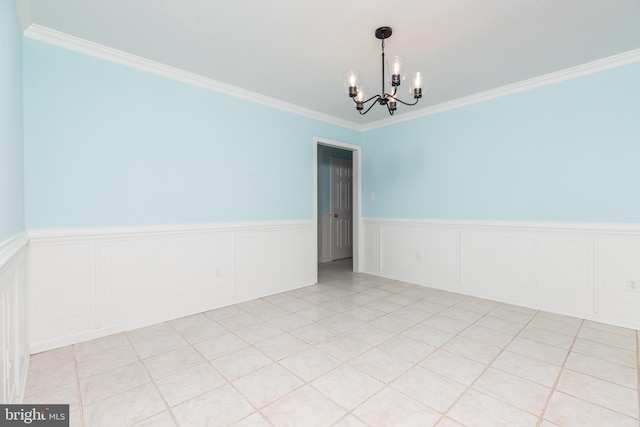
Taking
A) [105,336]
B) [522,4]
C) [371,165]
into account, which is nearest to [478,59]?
[522,4]

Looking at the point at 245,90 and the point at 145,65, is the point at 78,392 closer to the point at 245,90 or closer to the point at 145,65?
the point at 145,65

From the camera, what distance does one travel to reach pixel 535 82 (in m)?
3.16

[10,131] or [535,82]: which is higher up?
[535,82]

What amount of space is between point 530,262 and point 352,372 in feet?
8.38

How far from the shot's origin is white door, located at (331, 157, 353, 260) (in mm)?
6281

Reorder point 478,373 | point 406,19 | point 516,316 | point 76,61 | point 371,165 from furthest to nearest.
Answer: point 371,165 < point 516,316 < point 76,61 < point 406,19 < point 478,373

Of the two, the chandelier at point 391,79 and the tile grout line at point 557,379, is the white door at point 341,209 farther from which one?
the tile grout line at point 557,379

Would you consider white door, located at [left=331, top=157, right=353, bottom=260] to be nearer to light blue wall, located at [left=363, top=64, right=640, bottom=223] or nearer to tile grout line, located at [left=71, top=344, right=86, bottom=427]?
light blue wall, located at [left=363, top=64, right=640, bottom=223]

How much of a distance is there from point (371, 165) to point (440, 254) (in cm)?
178

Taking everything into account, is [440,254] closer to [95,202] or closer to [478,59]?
[478,59]

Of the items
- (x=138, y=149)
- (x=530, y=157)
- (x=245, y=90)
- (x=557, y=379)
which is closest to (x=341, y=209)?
(x=245, y=90)

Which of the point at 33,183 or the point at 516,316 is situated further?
the point at 516,316

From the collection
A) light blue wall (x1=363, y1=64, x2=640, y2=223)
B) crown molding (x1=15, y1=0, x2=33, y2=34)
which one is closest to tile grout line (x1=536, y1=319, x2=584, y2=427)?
light blue wall (x1=363, y1=64, x2=640, y2=223)

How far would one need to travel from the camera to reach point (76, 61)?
95.8 inches
